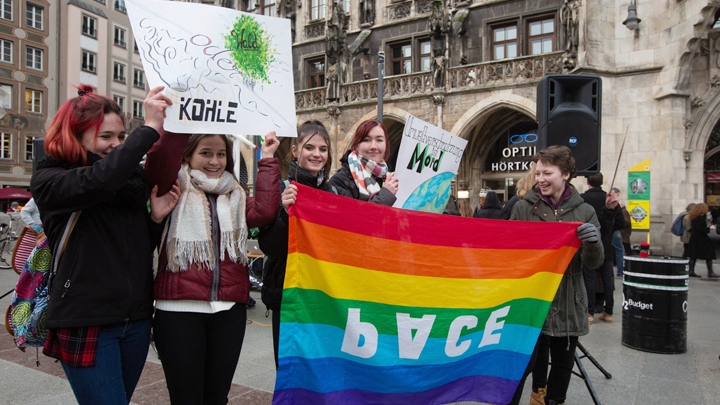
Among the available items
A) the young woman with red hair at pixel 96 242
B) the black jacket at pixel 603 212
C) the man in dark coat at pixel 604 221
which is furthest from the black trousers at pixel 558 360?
the black jacket at pixel 603 212

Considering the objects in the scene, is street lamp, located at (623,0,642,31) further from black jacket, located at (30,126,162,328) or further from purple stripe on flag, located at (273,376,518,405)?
black jacket, located at (30,126,162,328)

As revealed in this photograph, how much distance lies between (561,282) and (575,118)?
2.32 meters

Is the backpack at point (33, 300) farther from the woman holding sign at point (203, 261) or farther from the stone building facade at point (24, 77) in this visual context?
the stone building facade at point (24, 77)

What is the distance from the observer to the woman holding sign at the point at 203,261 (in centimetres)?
209

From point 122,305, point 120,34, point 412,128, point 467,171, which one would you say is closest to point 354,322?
point 122,305

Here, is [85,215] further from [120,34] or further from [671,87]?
[120,34]

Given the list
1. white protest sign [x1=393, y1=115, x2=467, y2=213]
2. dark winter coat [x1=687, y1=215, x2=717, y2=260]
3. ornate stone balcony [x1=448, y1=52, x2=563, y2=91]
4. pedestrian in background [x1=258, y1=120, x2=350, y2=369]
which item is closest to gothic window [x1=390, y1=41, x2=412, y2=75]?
ornate stone balcony [x1=448, y1=52, x2=563, y2=91]

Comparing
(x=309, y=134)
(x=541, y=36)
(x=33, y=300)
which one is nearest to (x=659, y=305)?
(x=309, y=134)

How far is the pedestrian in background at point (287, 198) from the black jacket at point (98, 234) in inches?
24.3

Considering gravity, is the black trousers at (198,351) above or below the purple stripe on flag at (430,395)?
above

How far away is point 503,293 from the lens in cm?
286

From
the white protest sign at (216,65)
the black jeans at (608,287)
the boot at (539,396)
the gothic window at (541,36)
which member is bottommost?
the boot at (539,396)

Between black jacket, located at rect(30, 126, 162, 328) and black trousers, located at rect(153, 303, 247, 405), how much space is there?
0.15 metres

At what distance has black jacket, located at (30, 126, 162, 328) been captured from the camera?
1.78 m
